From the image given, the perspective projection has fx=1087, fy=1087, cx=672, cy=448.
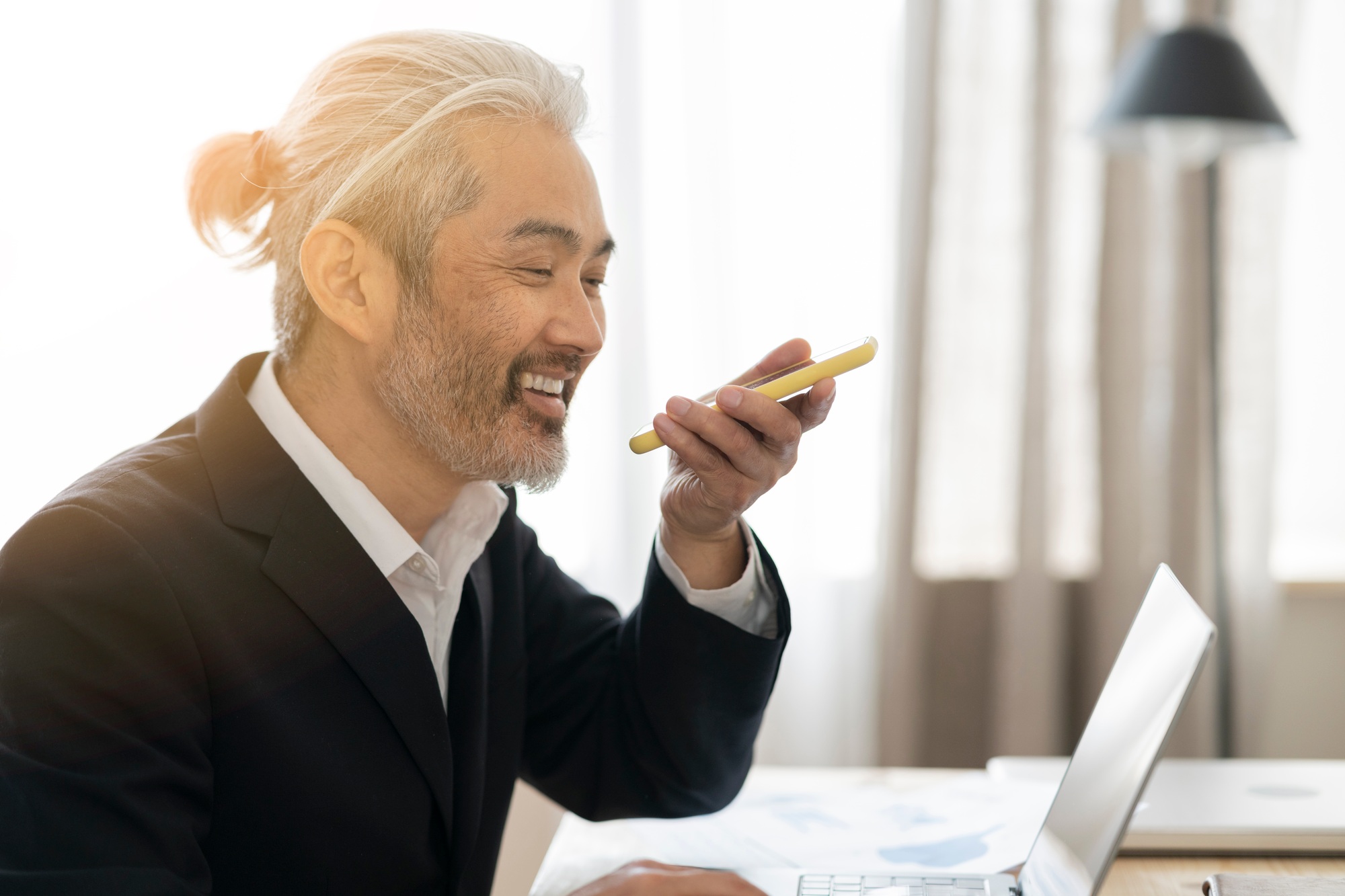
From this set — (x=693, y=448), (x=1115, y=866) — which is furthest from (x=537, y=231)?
(x=1115, y=866)

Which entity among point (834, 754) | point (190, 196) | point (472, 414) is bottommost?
point (834, 754)

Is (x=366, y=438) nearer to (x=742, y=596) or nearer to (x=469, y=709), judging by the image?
(x=469, y=709)

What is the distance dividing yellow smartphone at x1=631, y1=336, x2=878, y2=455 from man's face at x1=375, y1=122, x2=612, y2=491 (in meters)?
0.13

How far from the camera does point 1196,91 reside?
1.66 m

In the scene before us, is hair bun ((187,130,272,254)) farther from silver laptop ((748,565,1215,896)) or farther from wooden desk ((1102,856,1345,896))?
wooden desk ((1102,856,1345,896))

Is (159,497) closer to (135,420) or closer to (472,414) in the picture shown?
(472,414)

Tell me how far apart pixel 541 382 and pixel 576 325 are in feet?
0.22

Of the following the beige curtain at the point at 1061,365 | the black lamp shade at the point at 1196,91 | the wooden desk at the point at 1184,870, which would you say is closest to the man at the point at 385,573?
the wooden desk at the point at 1184,870

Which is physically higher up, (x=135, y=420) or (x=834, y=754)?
(x=135, y=420)

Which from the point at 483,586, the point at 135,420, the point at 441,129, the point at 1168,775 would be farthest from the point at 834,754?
the point at 441,129

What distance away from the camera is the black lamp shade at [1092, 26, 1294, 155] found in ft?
5.44

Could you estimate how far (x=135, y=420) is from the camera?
7.22ft

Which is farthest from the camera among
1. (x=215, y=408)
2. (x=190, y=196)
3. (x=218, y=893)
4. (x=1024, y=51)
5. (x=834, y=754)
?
(x=834, y=754)

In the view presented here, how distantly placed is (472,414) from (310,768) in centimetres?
34
